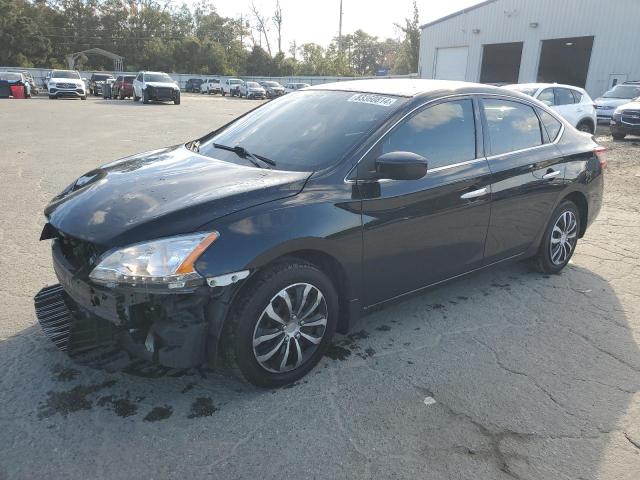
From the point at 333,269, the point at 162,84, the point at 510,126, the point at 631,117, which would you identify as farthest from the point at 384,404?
the point at 162,84

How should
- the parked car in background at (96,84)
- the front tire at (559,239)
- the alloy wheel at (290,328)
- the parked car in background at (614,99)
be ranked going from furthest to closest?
the parked car in background at (96,84), the parked car in background at (614,99), the front tire at (559,239), the alloy wheel at (290,328)

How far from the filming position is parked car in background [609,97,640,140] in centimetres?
1448

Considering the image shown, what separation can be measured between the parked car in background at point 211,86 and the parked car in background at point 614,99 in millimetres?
38814

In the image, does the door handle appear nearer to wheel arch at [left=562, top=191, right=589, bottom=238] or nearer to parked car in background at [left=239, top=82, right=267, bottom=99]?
wheel arch at [left=562, top=191, right=589, bottom=238]

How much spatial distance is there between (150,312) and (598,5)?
30317 millimetres

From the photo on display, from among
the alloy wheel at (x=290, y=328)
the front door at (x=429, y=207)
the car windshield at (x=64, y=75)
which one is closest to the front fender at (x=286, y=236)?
the front door at (x=429, y=207)

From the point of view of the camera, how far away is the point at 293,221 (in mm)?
2791

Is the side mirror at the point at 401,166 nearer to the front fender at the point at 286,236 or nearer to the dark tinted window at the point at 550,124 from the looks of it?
the front fender at the point at 286,236

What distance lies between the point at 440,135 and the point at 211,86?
51.6 meters

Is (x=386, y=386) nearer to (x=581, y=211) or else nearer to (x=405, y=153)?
(x=405, y=153)

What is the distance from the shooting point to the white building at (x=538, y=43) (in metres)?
25.5

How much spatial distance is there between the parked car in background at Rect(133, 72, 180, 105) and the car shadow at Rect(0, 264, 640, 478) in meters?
27.8

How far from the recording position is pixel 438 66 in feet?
114

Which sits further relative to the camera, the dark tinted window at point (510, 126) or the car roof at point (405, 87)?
the dark tinted window at point (510, 126)
